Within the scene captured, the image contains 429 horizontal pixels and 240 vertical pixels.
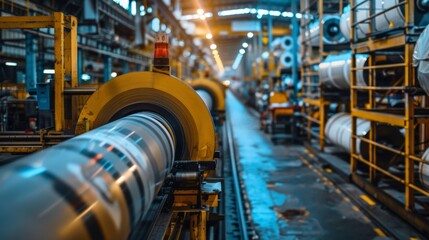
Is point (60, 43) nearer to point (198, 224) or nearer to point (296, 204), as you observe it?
point (198, 224)

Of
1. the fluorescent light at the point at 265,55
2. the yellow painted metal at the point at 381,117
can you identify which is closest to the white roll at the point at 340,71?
the yellow painted metal at the point at 381,117

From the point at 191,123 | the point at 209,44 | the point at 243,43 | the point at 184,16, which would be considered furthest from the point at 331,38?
the point at 243,43

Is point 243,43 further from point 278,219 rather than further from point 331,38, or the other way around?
point 278,219

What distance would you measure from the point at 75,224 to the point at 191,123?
2.23 metres

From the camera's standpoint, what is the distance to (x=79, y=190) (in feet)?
4.88

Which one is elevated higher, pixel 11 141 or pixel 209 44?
pixel 209 44

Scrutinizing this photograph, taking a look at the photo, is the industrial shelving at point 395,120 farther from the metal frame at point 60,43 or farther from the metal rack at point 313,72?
the metal frame at point 60,43

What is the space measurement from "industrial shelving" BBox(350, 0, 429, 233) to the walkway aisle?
1.65 ft

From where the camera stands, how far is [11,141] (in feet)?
13.8

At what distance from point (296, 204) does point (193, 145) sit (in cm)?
373

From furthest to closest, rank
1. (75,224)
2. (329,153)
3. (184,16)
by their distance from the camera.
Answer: (184,16), (329,153), (75,224)

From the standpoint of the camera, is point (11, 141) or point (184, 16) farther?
point (184, 16)

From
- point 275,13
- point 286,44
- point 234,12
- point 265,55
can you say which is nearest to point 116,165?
point 286,44

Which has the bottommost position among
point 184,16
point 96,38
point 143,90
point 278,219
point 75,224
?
point 278,219
